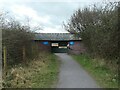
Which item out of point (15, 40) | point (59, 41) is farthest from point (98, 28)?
point (59, 41)

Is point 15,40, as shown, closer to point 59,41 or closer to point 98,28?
point 98,28

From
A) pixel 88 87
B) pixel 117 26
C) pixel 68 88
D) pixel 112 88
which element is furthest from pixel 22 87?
pixel 117 26

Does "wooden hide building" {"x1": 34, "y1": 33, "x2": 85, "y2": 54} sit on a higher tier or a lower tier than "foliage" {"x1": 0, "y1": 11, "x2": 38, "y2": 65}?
lower

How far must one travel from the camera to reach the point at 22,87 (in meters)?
11.2

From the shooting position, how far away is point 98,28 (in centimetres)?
1875

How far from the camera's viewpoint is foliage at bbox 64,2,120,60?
41.4ft

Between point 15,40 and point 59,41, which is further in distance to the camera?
point 59,41

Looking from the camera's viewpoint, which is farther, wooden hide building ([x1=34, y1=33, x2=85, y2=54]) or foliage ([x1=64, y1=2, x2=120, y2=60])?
wooden hide building ([x1=34, y1=33, x2=85, y2=54])

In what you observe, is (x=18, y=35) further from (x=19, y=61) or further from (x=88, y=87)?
(x=88, y=87)

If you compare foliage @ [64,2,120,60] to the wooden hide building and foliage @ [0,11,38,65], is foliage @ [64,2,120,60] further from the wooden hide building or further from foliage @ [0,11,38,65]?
the wooden hide building

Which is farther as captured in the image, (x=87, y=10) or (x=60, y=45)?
(x=60, y=45)

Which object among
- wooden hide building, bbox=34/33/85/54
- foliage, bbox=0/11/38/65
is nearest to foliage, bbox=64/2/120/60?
foliage, bbox=0/11/38/65

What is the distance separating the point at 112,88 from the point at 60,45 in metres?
46.1

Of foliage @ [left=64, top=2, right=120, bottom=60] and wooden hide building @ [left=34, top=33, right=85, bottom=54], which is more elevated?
foliage @ [left=64, top=2, right=120, bottom=60]
